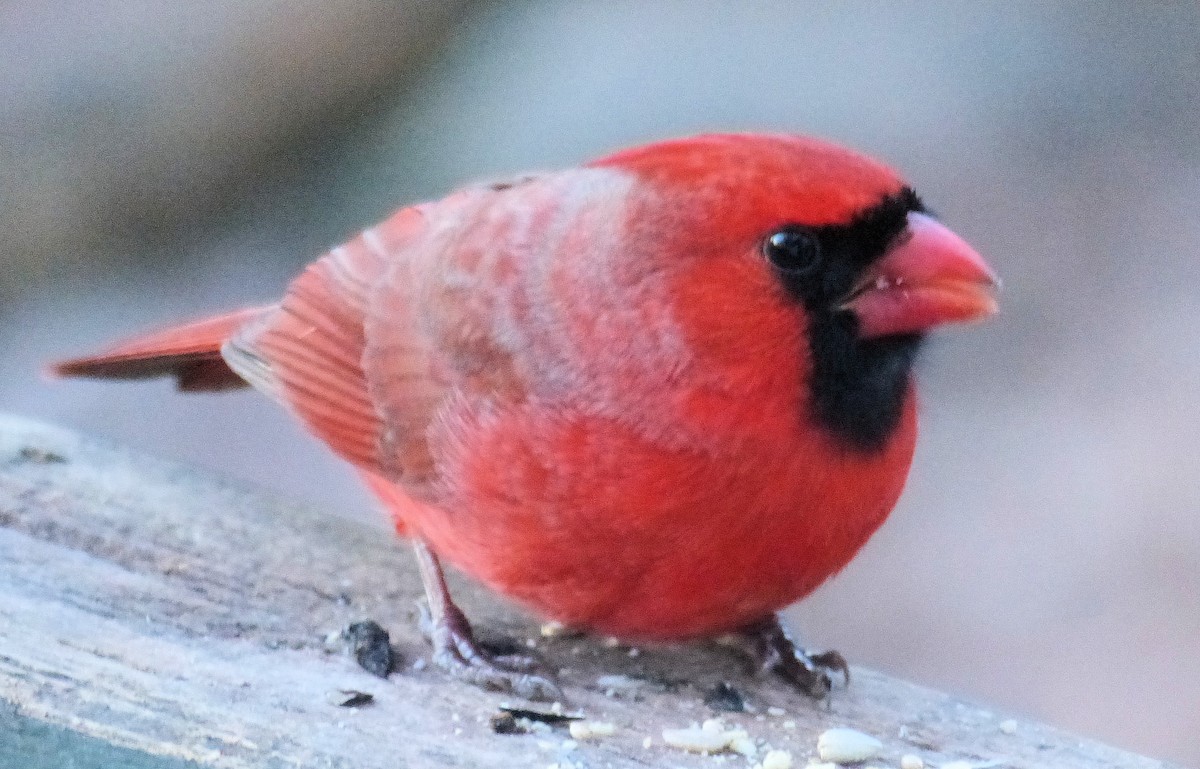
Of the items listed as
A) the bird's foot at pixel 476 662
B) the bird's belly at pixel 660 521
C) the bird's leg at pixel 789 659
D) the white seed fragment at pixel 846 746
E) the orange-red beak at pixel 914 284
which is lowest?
the white seed fragment at pixel 846 746

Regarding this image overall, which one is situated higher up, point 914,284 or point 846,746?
point 914,284

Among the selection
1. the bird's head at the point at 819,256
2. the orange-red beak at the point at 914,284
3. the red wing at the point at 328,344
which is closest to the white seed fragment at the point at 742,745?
the bird's head at the point at 819,256

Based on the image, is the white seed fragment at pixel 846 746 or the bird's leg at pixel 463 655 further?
the bird's leg at pixel 463 655

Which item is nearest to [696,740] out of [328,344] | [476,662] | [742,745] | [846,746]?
[742,745]

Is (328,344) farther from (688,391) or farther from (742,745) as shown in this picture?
(742,745)

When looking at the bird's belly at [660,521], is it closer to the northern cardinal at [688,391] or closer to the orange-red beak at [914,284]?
the northern cardinal at [688,391]

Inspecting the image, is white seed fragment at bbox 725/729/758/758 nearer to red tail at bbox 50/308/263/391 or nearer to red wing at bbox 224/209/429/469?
red wing at bbox 224/209/429/469

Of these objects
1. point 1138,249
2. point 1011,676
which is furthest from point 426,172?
Answer: point 1011,676

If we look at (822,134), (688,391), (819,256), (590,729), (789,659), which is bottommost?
(590,729)
